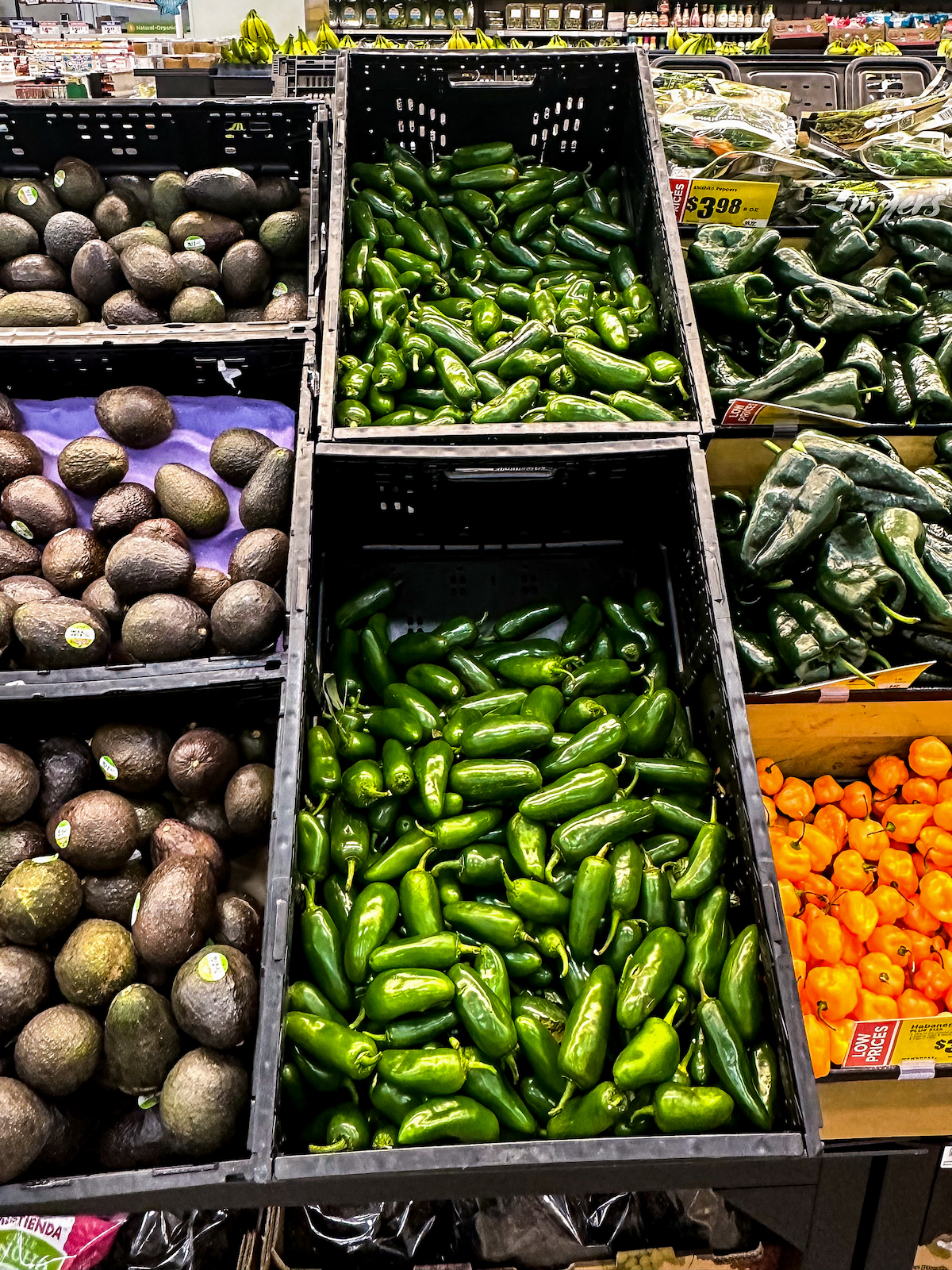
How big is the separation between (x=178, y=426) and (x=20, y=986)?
1454mm

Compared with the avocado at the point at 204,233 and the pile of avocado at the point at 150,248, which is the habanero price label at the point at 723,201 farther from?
the avocado at the point at 204,233

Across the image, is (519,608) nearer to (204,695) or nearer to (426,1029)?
(204,695)

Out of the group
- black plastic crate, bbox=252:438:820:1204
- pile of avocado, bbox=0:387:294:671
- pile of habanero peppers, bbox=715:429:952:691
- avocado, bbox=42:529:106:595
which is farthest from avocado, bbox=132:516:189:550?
pile of habanero peppers, bbox=715:429:952:691

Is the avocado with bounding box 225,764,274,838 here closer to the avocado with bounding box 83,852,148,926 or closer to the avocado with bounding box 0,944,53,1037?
the avocado with bounding box 83,852,148,926

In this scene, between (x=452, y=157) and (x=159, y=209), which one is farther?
(x=452, y=157)

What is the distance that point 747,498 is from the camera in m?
2.47

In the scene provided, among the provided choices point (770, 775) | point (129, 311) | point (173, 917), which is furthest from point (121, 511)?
point (770, 775)

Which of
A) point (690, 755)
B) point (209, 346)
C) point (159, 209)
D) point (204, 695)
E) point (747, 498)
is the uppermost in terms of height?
point (159, 209)

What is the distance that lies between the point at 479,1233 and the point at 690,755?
1.10 metres

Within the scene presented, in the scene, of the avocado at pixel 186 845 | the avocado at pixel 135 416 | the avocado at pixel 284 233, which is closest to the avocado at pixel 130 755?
the avocado at pixel 186 845

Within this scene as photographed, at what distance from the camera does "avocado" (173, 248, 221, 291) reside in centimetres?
246

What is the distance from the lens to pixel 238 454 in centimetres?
211

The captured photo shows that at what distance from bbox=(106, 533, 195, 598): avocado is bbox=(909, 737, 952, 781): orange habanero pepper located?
1.91 metres

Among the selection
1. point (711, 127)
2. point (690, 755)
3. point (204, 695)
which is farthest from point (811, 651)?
point (711, 127)
